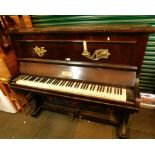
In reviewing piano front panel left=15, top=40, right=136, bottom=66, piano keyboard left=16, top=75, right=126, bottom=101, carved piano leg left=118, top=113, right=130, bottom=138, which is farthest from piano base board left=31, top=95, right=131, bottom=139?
piano front panel left=15, top=40, right=136, bottom=66

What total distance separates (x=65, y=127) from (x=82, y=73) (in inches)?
42.7

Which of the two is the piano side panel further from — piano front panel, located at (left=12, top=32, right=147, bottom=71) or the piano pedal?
the piano pedal

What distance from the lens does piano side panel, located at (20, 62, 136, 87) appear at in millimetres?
1554

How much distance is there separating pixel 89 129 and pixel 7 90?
1.66 metres

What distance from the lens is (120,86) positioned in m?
1.57

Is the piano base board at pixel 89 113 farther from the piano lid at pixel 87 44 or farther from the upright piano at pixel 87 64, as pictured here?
the piano lid at pixel 87 44

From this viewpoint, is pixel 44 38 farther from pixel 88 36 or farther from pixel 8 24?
pixel 8 24

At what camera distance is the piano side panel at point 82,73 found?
61.2 inches

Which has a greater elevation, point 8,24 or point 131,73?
point 8,24

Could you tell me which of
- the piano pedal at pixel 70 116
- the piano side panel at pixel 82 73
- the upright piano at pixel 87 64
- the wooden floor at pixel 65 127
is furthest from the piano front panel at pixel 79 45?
the wooden floor at pixel 65 127

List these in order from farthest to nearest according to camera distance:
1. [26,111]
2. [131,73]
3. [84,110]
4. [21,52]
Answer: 1. [26,111]
2. [84,110]
3. [21,52]
4. [131,73]

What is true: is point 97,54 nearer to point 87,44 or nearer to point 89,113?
point 87,44

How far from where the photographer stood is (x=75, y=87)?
1653mm
